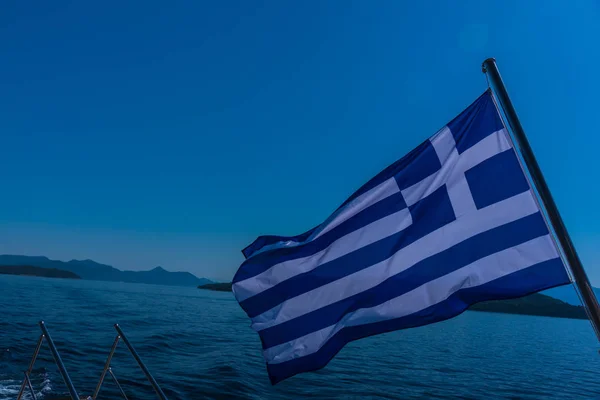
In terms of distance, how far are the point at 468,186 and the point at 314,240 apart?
7.23 feet

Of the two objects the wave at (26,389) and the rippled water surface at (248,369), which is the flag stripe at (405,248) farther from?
the wave at (26,389)

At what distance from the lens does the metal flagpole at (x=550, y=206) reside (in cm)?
338

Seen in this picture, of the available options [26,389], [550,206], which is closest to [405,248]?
[550,206]

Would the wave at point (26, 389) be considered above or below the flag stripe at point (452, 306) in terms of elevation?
below

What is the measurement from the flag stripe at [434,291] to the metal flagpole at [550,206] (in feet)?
3.24

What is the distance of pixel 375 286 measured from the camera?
17.5ft

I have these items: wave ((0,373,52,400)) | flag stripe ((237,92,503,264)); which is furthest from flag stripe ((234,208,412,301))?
wave ((0,373,52,400))

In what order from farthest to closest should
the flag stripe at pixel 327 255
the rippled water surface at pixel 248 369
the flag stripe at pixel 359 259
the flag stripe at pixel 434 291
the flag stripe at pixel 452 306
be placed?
1. the rippled water surface at pixel 248 369
2. the flag stripe at pixel 327 255
3. the flag stripe at pixel 359 259
4. the flag stripe at pixel 434 291
5. the flag stripe at pixel 452 306

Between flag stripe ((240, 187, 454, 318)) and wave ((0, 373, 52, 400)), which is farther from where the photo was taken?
wave ((0, 373, 52, 400))

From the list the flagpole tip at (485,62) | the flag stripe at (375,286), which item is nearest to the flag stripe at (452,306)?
the flag stripe at (375,286)

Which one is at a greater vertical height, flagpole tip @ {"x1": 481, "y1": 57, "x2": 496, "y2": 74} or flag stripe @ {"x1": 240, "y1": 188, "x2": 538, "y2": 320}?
flagpole tip @ {"x1": 481, "y1": 57, "x2": 496, "y2": 74}

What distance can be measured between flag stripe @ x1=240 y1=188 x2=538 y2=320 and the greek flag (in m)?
0.01

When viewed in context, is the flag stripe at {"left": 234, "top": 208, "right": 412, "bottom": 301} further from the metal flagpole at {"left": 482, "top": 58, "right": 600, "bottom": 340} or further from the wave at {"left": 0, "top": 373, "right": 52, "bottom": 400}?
the wave at {"left": 0, "top": 373, "right": 52, "bottom": 400}

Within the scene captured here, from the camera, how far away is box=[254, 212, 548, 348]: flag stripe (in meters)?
4.70
